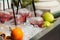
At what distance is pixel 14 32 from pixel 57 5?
72 centimetres

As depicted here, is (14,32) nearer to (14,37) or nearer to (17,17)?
(14,37)

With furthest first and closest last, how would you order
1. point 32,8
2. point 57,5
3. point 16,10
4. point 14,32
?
point 57,5
point 32,8
point 16,10
point 14,32

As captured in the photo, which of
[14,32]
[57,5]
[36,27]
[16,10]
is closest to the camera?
[14,32]

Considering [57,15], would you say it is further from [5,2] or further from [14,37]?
[14,37]

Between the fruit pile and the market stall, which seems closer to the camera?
the market stall

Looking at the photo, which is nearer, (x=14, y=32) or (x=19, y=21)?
(x=14, y=32)

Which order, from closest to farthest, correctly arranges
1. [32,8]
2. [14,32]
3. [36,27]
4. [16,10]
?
[14,32] < [36,27] < [16,10] < [32,8]

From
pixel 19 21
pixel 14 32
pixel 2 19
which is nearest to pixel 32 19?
pixel 19 21

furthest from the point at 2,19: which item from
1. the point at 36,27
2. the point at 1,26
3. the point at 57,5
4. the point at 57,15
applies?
the point at 57,5

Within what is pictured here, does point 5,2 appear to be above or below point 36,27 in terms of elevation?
above

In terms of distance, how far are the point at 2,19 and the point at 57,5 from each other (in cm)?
52

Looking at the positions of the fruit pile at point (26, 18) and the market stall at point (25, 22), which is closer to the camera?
the market stall at point (25, 22)

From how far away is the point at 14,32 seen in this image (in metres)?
1.06

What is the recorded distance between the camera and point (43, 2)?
1.71 metres
